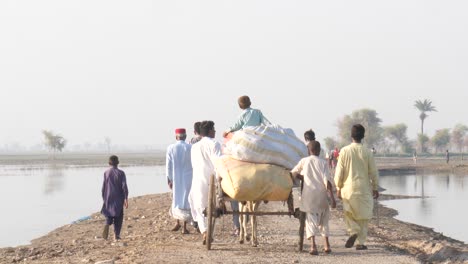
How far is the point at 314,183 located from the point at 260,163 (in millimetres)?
743

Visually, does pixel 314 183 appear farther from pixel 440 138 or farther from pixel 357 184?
pixel 440 138

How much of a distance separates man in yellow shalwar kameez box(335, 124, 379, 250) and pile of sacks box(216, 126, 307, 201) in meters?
0.60

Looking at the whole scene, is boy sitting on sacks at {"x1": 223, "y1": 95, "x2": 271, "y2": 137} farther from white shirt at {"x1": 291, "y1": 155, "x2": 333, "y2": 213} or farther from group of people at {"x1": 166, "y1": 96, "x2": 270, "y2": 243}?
white shirt at {"x1": 291, "y1": 155, "x2": 333, "y2": 213}

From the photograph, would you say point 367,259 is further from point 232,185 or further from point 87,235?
point 87,235

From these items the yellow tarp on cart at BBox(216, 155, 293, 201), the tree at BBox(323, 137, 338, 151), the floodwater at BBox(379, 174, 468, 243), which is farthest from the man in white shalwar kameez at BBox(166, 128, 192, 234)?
the tree at BBox(323, 137, 338, 151)

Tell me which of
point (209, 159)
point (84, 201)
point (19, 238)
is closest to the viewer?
point (209, 159)

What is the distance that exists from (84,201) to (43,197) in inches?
154

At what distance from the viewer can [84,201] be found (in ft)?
102

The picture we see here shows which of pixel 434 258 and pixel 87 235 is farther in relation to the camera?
pixel 87 235

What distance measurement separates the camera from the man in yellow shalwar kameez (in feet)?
30.6

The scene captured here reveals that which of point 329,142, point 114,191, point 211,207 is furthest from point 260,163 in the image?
point 329,142

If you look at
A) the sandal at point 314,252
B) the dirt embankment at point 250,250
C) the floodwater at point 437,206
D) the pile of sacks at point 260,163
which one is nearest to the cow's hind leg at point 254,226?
the dirt embankment at point 250,250

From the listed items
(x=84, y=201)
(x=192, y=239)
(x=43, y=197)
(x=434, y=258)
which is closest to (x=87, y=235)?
(x=192, y=239)

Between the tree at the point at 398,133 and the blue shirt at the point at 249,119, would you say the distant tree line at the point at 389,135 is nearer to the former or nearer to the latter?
the tree at the point at 398,133
